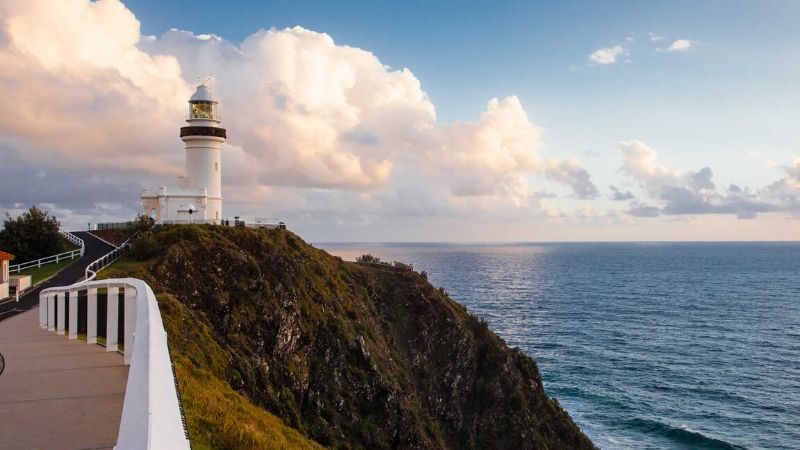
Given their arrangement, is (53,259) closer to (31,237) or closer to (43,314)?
(31,237)

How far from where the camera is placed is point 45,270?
130 feet

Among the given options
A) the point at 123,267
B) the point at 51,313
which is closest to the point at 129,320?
the point at 51,313

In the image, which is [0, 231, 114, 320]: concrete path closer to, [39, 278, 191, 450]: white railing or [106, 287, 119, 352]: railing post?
[106, 287, 119, 352]: railing post

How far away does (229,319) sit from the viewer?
3703cm

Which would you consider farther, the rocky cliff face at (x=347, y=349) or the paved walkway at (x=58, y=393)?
the rocky cliff face at (x=347, y=349)

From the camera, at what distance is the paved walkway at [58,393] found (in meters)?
8.46

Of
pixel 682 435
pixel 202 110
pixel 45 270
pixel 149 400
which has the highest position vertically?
pixel 202 110

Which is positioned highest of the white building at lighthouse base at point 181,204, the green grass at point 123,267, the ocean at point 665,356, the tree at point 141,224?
the white building at lighthouse base at point 181,204

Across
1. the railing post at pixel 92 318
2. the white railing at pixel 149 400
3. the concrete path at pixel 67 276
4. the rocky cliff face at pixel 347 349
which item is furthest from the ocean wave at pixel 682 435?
the white railing at pixel 149 400

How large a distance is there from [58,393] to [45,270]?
1342 inches

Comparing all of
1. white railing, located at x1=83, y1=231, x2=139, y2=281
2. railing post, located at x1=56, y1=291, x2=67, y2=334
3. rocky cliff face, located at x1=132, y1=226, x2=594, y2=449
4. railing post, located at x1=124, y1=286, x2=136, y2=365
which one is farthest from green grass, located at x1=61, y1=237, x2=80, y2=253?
railing post, located at x1=124, y1=286, x2=136, y2=365

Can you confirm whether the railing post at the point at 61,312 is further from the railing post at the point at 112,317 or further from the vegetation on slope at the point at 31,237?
the vegetation on slope at the point at 31,237

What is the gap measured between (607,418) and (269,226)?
118ft

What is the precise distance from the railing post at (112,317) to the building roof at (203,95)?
4380 cm
